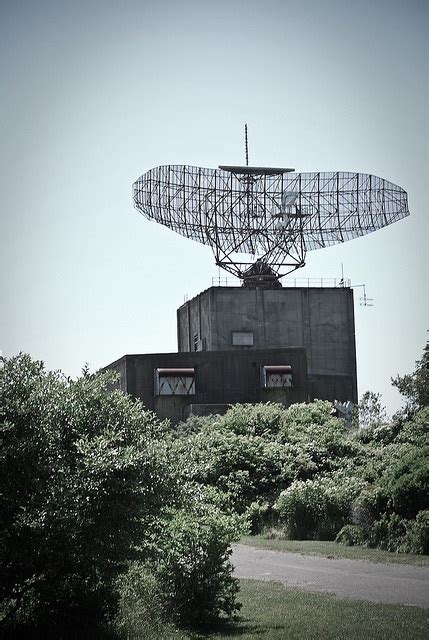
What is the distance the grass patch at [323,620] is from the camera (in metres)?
14.4

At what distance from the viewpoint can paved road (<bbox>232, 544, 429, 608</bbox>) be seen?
18.0 metres

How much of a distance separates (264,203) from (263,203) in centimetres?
8

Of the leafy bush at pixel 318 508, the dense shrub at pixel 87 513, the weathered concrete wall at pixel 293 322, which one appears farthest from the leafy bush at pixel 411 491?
the weathered concrete wall at pixel 293 322

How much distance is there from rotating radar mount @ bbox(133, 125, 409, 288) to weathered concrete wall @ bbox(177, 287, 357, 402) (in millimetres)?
4396

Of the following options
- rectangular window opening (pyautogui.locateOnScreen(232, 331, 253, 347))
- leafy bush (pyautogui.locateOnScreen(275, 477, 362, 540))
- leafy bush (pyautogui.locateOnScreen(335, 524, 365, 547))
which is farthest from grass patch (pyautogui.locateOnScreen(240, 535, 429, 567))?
rectangular window opening (pyautogui.locateOnScreen(232, 331, 253, 347))

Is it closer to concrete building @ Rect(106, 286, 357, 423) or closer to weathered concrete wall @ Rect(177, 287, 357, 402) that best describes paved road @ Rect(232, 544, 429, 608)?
concrete building @ Rect(106, 286, 357, 423)

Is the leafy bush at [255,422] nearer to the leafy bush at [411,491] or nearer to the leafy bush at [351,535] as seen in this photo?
the leafy bush at [351,535]

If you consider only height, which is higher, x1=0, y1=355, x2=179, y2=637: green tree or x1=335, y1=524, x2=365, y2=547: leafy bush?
x1=0, y1=355, x2=179, y2=637: green tree

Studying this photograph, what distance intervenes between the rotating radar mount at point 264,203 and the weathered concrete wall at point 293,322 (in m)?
4.40

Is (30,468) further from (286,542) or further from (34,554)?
(286,542)

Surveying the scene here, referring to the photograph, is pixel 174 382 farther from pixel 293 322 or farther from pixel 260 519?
pixel 260 519

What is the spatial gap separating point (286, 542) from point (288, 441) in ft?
39.5

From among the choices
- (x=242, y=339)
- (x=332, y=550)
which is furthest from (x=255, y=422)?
(x=242, y=339)

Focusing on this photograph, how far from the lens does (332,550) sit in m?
25.9
